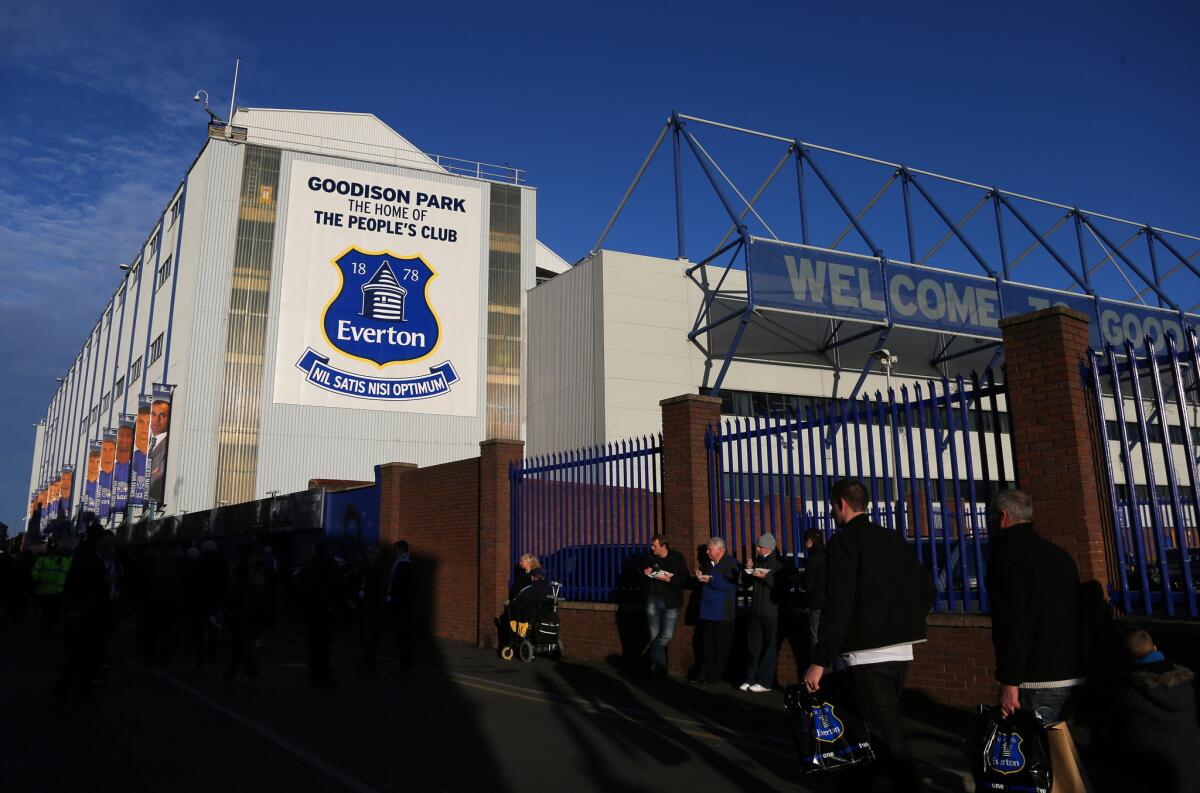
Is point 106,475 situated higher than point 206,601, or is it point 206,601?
point 106,475

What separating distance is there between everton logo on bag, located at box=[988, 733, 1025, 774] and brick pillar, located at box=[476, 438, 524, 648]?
11.1 metres

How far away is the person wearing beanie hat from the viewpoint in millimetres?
9602

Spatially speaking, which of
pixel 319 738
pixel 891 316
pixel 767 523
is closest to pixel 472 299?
pixel 891 316

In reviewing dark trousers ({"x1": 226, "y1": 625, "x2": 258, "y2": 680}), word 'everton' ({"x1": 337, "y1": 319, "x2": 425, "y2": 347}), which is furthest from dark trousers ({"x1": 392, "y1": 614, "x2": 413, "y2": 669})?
word 'everton' ({"x1": 337, "y1": 319, "x2": 425, "y2": 347})

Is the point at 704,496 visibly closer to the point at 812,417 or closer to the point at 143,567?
the point at 812,417

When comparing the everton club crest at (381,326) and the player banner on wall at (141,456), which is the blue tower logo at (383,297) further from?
the player banner on wall at (141,456)

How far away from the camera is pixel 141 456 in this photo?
3866cm

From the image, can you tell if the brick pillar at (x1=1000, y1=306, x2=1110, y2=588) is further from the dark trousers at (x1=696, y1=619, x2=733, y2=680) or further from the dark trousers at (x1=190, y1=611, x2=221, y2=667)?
the dark trousers at (x1=190, y1=611, x2=221, y2=667)

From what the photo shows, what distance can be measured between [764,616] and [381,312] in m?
30.0

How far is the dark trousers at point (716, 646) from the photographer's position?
33.3ft

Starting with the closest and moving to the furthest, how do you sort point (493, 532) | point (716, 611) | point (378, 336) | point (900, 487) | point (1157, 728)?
point (1157, 728) → point (900, 487) → point (716, 611) → point (493, 532) → point (378, 336)

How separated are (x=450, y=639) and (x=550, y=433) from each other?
16375mm

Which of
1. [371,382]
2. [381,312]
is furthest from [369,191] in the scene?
[371,382]

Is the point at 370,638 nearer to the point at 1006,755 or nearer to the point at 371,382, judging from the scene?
the point at 1006,755
